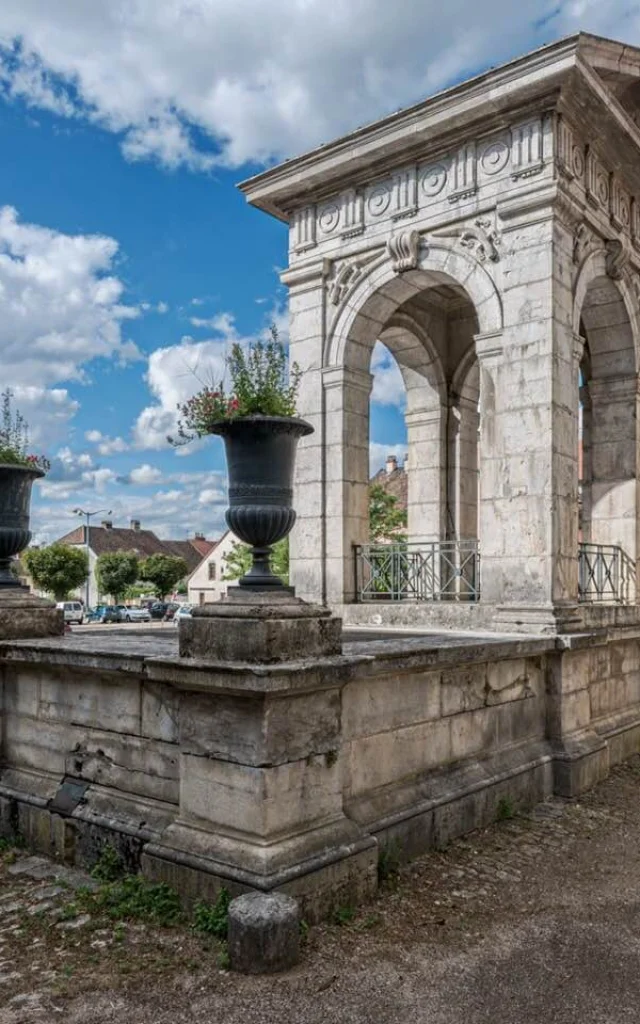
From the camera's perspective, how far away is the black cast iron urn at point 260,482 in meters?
4.88

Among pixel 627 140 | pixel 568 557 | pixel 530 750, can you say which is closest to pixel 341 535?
pixel 568 557

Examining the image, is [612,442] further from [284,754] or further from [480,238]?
[284,754]

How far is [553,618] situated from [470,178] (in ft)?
15.9

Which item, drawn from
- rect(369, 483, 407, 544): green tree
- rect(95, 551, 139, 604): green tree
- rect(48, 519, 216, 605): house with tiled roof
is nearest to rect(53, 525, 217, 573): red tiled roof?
rect(48, 519, 216, 605): house with tiled roof

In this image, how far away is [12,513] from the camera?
23.1 feet

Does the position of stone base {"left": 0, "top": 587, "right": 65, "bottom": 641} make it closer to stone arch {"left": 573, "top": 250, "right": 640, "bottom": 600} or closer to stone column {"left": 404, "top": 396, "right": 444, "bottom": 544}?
stone arch {"left": 573, "top": 250, "right": 640, "bottom": 600}

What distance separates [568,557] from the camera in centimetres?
813

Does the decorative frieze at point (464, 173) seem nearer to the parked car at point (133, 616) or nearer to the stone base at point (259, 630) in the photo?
the stone base at point (259, 630)

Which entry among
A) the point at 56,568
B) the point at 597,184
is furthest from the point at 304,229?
the point at 56,568

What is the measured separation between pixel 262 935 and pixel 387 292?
7582mm

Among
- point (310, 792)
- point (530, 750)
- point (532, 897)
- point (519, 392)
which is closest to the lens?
point (310, 792)

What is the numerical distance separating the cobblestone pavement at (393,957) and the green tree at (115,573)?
53.4 meters

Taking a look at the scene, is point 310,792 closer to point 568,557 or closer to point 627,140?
point 568,557

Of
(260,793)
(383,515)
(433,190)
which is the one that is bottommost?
(260,793)
